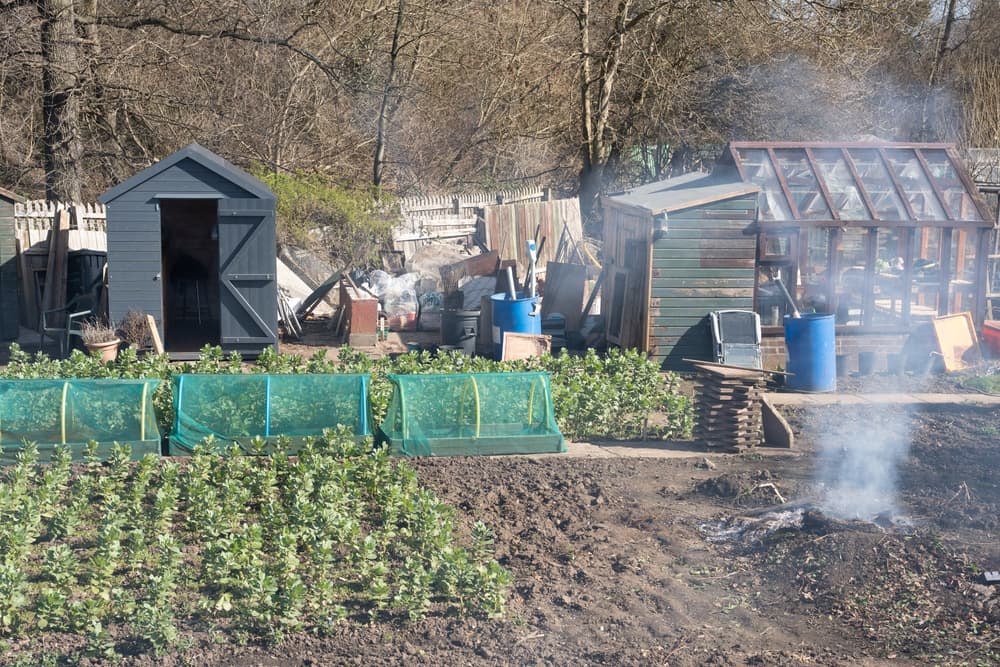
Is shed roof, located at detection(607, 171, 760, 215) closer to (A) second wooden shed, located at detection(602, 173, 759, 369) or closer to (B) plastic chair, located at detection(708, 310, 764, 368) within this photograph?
(A) second wooden shed, located at detection(602, 173, 759, 369)

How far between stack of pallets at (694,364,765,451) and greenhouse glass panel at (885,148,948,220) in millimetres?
6042

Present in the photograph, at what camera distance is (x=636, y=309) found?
52.0 ft

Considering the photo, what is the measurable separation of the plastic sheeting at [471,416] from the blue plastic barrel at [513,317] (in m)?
4.82

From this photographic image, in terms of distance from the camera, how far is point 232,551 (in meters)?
7.52

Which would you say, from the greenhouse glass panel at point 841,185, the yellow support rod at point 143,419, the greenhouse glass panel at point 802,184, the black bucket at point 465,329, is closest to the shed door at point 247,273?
the black bucket at point 465,329

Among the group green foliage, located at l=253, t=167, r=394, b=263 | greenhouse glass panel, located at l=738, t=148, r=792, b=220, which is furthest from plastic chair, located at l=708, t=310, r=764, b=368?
green foliage, located at l=253, t=167, r=394, b=263

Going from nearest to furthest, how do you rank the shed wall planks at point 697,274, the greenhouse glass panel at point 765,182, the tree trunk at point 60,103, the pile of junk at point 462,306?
the shed wall planks at point 697,274
the greenhouse glass panel at point 765,182
the pile of junk at point 462,306
the tree trunk at point 60,103

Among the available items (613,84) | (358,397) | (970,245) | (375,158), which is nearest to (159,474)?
(358,397)

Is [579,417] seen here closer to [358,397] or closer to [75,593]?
[358,397]

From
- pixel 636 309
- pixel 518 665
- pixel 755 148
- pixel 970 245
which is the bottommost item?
pixel 518 665

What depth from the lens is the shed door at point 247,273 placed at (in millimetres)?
15242

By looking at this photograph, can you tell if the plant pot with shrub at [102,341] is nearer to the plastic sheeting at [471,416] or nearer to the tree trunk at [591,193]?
the plastic sheeting at [471,416]

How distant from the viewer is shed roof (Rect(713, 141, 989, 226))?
15.7 m

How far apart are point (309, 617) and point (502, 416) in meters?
4.34
